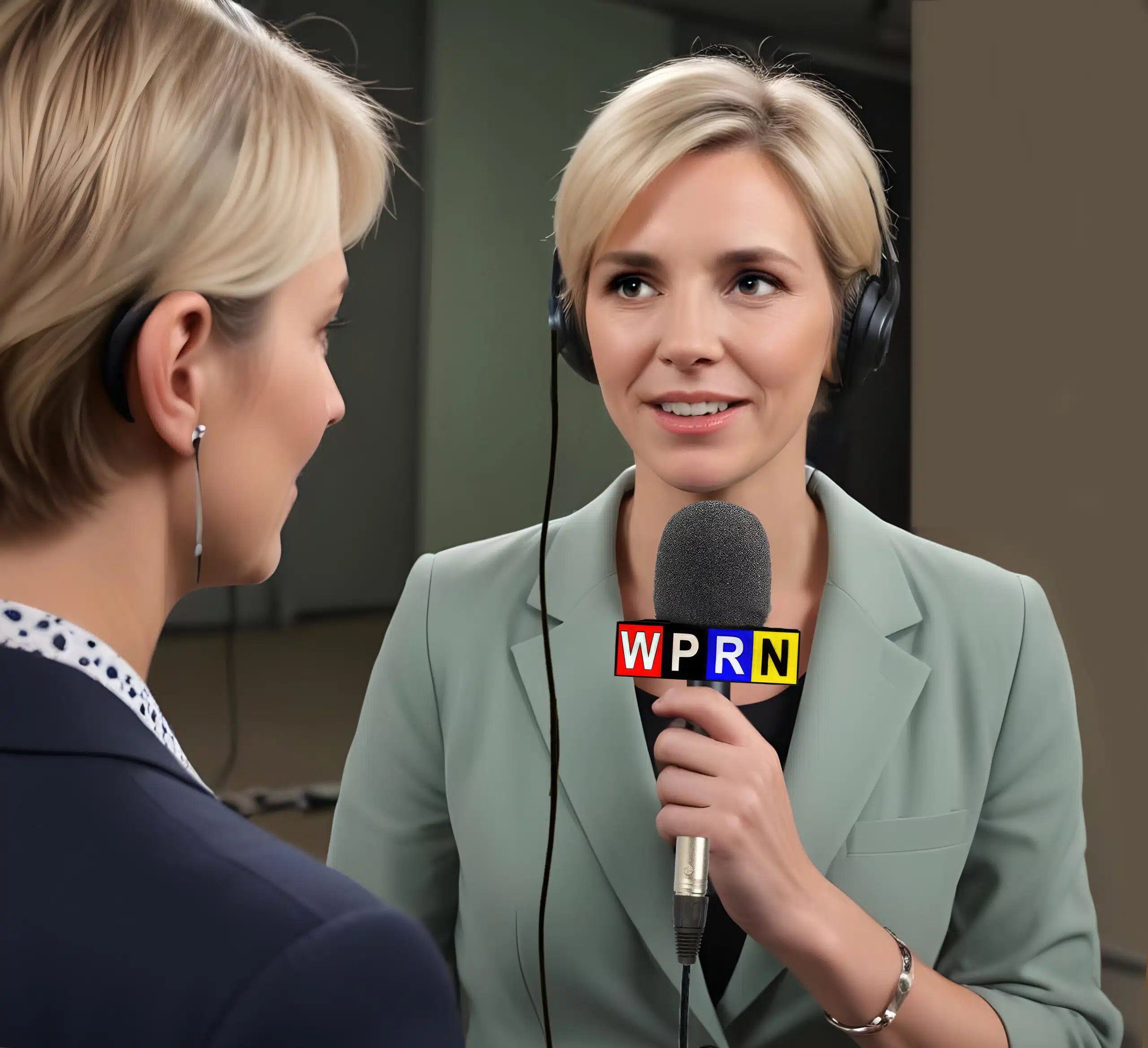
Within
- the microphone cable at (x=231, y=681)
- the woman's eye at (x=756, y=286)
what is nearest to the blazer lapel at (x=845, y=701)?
the woman's eye at (x=756, y=286)

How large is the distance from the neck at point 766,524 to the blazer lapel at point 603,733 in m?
0.02

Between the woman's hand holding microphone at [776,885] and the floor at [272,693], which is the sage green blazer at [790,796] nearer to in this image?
the woman's hand holding microphone at [776,885]

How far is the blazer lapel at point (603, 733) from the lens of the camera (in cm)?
90

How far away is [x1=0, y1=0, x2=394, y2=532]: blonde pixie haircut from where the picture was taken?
51 centimetres

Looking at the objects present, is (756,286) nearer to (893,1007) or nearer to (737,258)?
(737,258)

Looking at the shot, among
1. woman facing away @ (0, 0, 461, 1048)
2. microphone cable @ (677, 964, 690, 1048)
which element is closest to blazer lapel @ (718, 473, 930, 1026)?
microphone cable @ (677, 964, 690, 1048)

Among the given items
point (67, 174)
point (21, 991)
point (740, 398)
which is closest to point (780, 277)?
point (740, 398)

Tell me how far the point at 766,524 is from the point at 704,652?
307mm

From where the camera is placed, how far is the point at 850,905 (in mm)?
819

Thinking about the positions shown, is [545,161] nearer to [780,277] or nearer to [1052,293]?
[780,277]

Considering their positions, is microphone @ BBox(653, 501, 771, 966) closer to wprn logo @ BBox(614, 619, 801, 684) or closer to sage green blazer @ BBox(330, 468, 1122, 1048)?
wprn logo @ BBox(614, 619, 801, 684)

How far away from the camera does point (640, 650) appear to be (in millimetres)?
716

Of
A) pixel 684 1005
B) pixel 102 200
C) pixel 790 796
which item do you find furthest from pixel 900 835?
pixel 102 200

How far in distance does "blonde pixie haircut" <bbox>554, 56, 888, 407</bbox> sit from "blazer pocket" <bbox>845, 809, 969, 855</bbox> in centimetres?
43
